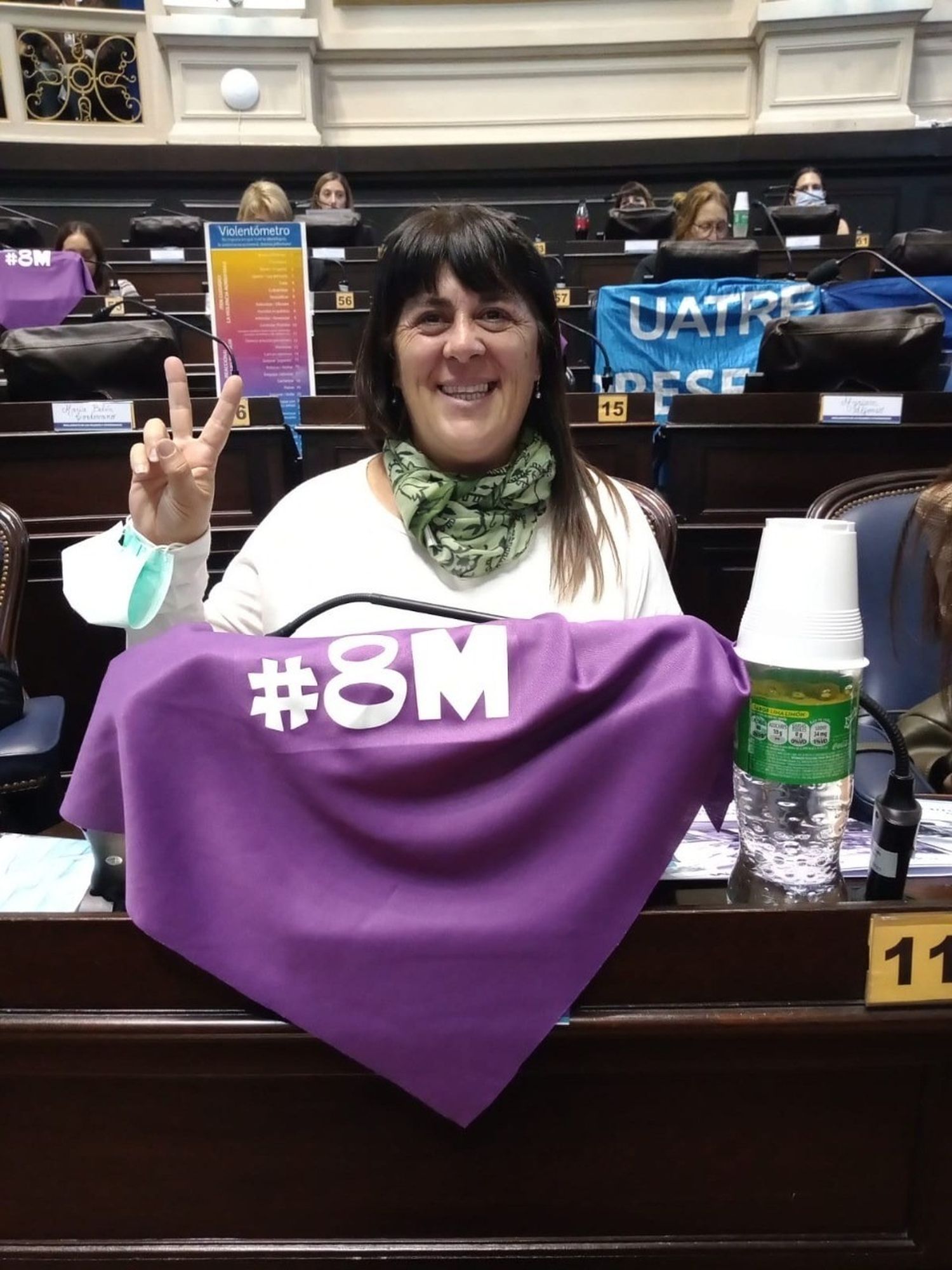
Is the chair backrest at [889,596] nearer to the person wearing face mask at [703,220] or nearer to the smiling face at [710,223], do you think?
the person wearing face mask at [703,220]

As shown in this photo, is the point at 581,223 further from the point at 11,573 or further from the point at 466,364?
the point at 466,364

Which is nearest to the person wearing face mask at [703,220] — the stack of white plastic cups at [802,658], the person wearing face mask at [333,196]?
the person wearing face mask at [333,196]

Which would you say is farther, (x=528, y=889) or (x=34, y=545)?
(x=34, y=545)

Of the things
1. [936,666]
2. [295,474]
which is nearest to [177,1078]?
[936,666]

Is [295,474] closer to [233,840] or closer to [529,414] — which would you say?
[529,414]

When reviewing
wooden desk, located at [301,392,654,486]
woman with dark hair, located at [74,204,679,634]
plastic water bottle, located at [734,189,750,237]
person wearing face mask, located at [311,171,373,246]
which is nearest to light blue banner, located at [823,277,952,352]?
wooden desk, located at [301,392,654,486]

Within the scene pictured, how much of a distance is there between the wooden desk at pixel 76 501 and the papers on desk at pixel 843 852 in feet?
5.01

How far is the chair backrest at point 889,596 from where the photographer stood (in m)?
1.33

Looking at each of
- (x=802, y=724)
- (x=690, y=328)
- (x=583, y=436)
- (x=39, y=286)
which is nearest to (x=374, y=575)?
(x=802, y=724)

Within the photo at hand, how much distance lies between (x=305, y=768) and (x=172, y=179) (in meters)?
6.54

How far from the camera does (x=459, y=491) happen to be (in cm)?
106

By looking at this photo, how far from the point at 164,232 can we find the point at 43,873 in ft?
17.7

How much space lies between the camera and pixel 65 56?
→ 238 inches

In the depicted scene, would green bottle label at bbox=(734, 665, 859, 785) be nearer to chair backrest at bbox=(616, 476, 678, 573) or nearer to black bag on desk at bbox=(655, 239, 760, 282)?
chair backrest at bbox=(616, 476, 678, 573)
